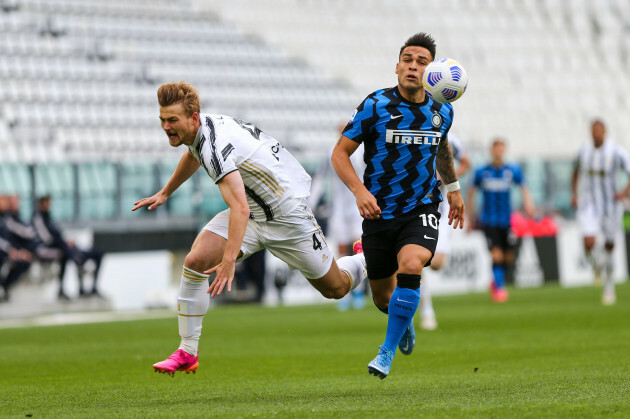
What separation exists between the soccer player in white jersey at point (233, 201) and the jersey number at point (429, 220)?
712 millimetres

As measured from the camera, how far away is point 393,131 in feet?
20.6

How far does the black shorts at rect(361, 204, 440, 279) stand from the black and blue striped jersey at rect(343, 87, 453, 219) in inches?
2.2

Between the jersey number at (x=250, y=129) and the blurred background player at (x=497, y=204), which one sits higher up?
the jersey number at (x=250, y=129)

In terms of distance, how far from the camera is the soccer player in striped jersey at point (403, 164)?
6.18 metres

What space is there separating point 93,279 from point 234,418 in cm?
1459

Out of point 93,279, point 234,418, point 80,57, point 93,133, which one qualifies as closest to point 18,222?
point 93,279

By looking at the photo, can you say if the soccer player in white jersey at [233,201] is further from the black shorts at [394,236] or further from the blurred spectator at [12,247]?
the blurred spectator at [12,247]

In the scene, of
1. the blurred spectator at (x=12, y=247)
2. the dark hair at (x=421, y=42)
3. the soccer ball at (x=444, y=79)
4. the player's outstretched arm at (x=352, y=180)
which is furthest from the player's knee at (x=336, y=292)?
the blurred spectator at (x=12, y=247)

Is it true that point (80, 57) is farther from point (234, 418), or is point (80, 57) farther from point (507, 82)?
point (234, 418)

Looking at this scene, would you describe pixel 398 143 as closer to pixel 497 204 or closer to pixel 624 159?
pixel 624 159

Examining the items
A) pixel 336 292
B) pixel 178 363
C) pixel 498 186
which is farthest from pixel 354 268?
pixel 498 186

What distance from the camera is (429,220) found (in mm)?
6379

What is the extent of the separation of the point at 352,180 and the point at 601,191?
923 centimetres

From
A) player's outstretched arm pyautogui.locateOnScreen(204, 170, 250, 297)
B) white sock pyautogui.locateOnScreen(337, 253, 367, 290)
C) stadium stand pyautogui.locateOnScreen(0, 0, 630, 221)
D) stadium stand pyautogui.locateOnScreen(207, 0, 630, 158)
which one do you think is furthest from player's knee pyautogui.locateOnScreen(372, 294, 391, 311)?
stadium stand pyautogui.locateOnScreen(207, 0, 630, 158)
